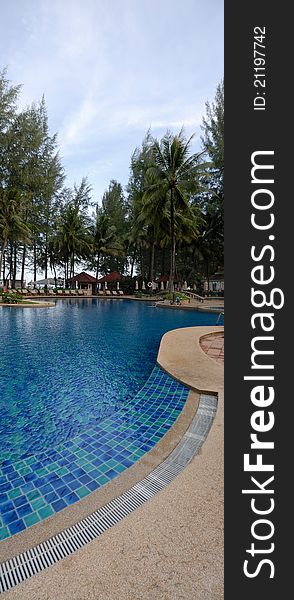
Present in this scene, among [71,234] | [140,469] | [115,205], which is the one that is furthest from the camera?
[115,205]

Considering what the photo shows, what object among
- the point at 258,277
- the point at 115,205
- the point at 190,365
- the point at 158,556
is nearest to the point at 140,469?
the point at 158,556

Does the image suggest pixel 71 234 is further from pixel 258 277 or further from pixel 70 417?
pixel 258 277

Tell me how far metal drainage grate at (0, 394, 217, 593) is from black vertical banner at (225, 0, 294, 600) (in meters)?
1.10

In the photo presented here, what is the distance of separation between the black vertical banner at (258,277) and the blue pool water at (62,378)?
2535 millimetres

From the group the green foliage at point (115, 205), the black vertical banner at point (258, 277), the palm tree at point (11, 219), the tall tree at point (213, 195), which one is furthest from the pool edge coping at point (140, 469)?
the tall tree at point (213, 195)

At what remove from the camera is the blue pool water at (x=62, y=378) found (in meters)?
3.21

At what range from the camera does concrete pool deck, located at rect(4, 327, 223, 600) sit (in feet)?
4.02

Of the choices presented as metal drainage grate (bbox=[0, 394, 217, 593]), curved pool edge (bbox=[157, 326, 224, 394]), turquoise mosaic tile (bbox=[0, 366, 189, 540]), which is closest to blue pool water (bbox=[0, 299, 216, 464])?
turquoise mosaic tile (bbox=[0, 366, 189, 540])

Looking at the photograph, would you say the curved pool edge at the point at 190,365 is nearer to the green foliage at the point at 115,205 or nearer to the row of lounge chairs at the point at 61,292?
the green foliage at the point at 115,205

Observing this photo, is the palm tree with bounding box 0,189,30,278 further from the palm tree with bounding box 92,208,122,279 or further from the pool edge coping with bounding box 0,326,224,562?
the pool edge coping with bounding box 0,326,224,562

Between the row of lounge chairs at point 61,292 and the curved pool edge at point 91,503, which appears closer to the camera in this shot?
the curved pool edge at point 91,503

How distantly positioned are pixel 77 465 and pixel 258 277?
2458 mm

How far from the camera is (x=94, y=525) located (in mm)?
1693

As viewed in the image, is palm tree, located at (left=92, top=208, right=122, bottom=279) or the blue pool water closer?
the blue pool water
